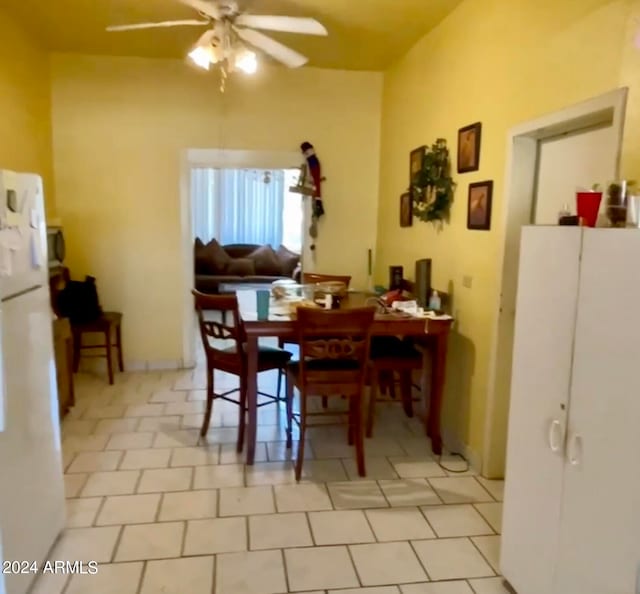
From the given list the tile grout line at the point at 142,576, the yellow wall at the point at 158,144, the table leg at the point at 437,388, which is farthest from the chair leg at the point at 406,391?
the tile grout line at the point at 142,576

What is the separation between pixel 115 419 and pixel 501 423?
102 inches

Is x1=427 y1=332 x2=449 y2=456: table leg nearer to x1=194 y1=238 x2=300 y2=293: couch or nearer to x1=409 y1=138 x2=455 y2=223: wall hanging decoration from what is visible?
x1=409 y1=138 x2=455 y2=223: wall hanging decoration

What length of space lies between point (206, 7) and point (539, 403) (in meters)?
2.52

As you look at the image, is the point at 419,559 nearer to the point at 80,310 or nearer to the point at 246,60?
the point at 246,60

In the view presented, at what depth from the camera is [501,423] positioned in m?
3.05

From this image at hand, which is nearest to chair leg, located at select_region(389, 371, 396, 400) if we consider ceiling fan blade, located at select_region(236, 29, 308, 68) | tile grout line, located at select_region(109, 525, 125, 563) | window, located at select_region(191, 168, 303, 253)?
tile grout line, located at select_region(109, 525, 125, 563)

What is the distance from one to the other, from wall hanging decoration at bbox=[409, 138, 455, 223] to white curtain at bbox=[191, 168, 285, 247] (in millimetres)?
6020

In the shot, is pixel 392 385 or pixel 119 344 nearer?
pixel 392 385

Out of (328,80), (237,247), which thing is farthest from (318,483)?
(237,247)

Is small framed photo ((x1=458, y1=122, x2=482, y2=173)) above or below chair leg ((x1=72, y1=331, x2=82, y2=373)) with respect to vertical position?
above

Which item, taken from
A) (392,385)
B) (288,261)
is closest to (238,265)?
(288,261)

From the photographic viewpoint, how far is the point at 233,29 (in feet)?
10.2

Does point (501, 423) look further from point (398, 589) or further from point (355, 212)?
point (355, 212)

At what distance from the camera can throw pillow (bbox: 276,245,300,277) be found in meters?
8.91
